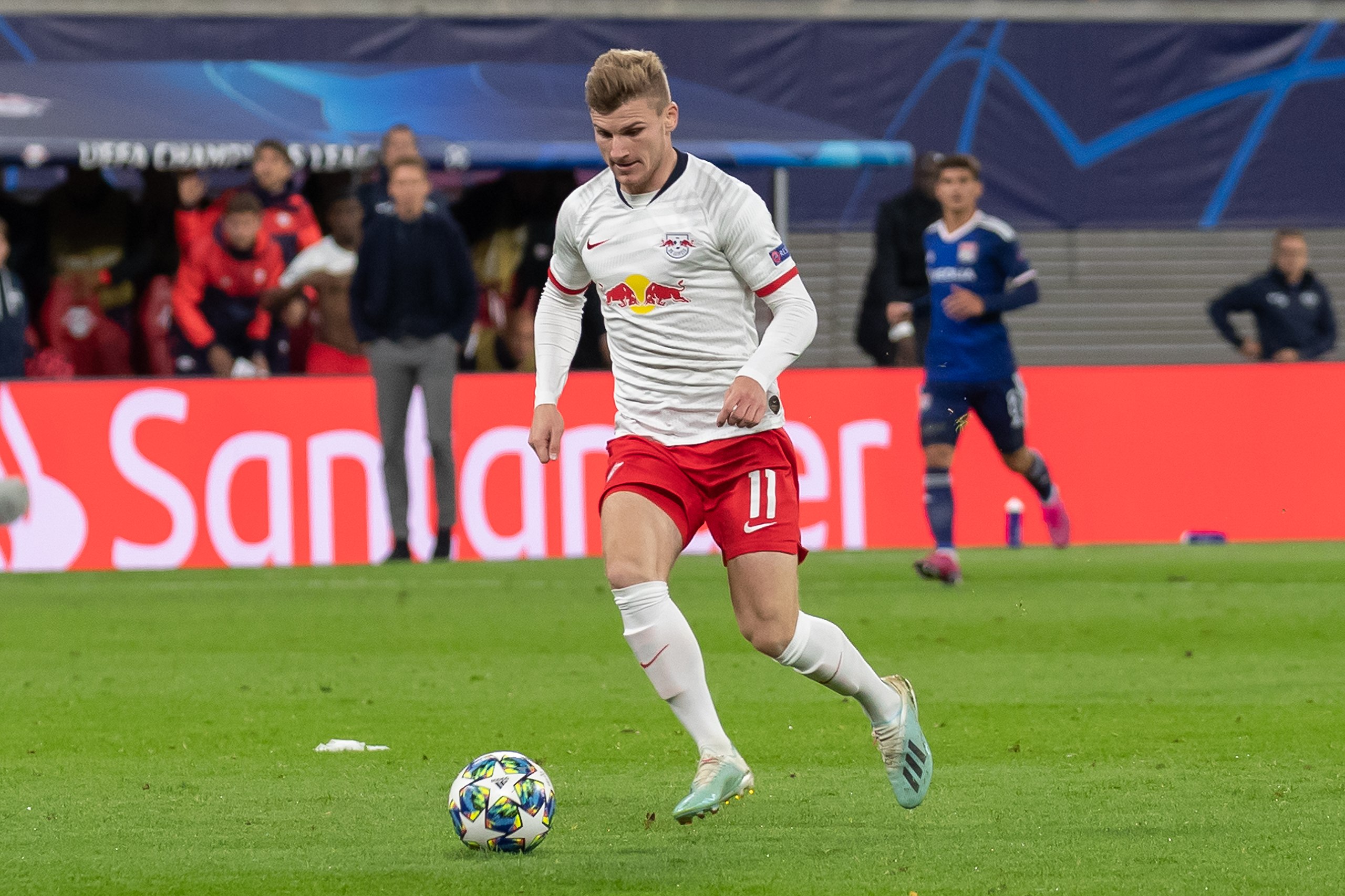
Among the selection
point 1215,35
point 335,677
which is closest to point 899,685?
point 335,677

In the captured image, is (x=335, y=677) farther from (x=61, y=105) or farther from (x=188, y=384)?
(x=61, y=105)

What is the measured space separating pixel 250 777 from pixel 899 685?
1.99 metres

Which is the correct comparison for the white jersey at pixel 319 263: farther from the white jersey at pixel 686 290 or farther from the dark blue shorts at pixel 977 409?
the white jersey at pixel 686 290

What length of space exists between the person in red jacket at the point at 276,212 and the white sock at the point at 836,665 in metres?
10.9

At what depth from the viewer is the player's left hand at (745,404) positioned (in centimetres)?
546

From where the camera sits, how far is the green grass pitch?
5043 millimetres

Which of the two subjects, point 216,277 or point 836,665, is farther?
point 216,277

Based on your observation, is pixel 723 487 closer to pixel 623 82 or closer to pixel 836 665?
pixel 836 665

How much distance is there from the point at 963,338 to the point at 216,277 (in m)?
6.37

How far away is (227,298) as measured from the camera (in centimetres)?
1612

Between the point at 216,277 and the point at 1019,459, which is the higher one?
the point at 216,277

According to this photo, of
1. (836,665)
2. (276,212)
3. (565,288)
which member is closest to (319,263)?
(276,212)

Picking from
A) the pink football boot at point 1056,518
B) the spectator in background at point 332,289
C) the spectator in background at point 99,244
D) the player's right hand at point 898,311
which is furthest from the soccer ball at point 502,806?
the spectator in background at point 99,244

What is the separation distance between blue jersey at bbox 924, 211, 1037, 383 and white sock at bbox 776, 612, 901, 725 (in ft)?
20.4
